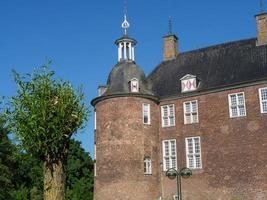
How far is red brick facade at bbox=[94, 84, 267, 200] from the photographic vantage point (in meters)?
30.5

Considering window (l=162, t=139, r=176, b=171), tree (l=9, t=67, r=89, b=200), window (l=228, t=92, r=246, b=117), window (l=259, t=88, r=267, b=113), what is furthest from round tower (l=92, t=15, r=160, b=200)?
tree (l=9, t=67, r=89, b=200)

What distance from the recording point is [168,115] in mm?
34562

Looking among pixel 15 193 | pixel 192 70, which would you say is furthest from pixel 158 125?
pixel 15 193

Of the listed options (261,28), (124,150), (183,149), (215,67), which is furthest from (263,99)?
(124,150)

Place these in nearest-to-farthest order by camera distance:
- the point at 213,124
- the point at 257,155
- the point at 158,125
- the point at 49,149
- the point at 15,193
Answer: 1. the point at 49,149
2. the point at 257,155
3. the point at 213,124
4. the point at 158,125
5. the point at 15,193

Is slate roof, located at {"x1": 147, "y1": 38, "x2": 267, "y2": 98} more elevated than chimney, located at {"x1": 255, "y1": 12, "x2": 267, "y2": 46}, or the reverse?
chimney, located at {"x1": 255, "y1": 12, "x2": 267, "y2": 46}

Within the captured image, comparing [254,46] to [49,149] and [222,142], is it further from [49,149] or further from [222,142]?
[49,149]

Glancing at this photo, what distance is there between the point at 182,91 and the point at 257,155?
7.25 m

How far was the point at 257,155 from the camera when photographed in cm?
3019

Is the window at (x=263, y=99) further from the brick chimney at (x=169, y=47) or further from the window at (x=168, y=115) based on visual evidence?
the brick chimney at (x=169, y=47)

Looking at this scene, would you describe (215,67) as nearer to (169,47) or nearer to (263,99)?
(263,99)

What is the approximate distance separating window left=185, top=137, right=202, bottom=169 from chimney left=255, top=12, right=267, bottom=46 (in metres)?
8.42

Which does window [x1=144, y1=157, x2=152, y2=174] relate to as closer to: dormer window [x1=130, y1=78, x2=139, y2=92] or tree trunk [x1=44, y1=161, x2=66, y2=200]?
dormer window [x1=130, y1=78, x2=139, y2=92]

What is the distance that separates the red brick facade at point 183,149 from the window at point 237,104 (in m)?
0.27
